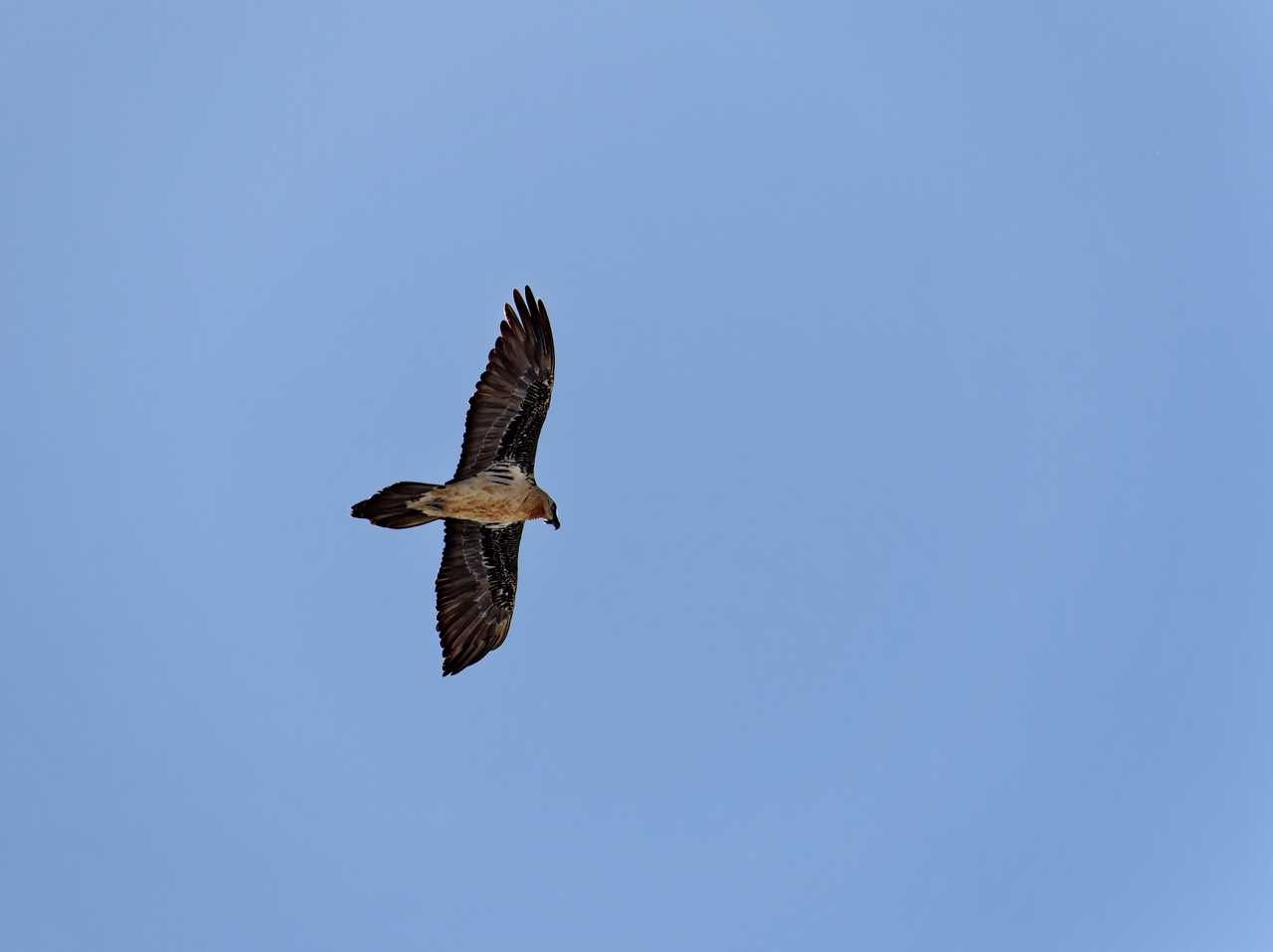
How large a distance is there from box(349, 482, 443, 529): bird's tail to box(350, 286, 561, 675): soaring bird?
2 centimetres

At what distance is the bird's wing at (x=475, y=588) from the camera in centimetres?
1852

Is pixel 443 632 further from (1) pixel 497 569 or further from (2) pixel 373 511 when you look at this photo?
(2) pixel 373 511

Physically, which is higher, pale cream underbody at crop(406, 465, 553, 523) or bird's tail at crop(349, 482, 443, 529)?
pale cream underbody at crop(406, 465, 553, 523)

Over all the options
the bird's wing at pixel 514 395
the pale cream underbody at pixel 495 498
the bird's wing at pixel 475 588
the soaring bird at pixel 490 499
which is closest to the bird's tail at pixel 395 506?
the soaring bird at pixel 490 499

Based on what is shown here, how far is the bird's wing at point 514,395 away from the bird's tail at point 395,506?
1.07m

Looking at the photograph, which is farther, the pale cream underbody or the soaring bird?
the pale cream underbody

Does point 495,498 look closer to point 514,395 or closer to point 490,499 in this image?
point 490,499

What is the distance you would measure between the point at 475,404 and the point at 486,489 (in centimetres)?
155

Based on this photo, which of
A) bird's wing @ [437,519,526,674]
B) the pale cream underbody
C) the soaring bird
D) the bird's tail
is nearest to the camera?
the bird's tail

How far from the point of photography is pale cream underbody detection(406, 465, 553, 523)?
56.1 feet

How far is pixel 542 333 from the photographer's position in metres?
16.9

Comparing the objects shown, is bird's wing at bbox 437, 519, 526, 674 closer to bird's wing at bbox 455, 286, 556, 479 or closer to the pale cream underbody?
the pale cream underbody

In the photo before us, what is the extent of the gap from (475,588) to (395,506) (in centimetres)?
303

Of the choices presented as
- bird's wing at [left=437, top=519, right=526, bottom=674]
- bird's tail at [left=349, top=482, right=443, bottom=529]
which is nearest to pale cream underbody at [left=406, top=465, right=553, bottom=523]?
bird's tail at [left=349, top=482, right=443, bottom=529]
